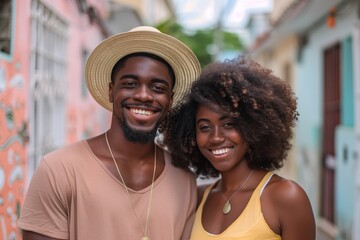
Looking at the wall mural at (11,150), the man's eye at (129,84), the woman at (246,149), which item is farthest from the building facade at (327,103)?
the man's eye at (129,84)

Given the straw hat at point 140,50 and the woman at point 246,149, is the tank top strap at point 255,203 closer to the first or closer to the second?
the woman at point 246,149

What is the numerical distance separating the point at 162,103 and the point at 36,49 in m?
2.85

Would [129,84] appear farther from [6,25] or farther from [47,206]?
[6,25]

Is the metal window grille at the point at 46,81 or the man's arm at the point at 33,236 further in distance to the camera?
the metal window grille at the point at 46,81

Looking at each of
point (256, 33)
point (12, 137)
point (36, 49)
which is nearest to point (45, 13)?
point (36, 49)

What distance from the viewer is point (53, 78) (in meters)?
5.91

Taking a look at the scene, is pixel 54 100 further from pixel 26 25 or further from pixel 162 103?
pixel 162 103

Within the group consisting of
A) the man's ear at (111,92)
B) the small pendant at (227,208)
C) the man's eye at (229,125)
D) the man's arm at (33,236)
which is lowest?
the man's arm at (33,236)

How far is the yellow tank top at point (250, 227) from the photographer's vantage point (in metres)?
2.37

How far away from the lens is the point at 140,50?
2678 millimetres

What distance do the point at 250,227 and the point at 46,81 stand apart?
3.75 meters

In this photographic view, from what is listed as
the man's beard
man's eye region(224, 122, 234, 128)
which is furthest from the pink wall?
man's eye region(224, 122, 234, 128)

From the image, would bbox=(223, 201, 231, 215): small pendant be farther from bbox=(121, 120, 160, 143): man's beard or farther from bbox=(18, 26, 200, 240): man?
bbox=(121, 120, 160, 143): man's beard

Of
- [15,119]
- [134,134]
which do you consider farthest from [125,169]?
[15,119]
